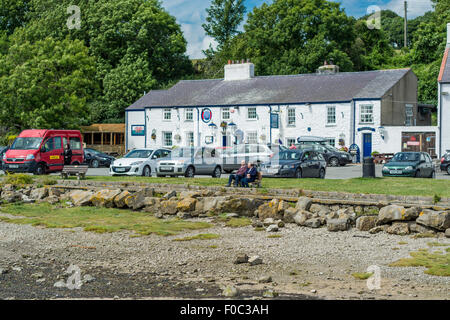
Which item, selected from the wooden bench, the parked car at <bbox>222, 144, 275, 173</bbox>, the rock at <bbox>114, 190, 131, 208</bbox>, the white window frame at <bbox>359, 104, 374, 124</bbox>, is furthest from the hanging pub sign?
the rock at <bbox>114, 190, 131, 208</bbox>

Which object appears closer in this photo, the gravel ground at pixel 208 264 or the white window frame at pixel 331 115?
the gravel ground at pixel 208 264

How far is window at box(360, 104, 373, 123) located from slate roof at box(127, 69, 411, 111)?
87 centimetres

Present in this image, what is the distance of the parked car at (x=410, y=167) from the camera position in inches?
1073

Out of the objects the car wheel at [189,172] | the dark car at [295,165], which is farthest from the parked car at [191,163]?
the dark car at [295,165]

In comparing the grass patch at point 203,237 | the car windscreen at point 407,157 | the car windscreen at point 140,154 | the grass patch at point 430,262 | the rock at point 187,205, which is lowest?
the grass patch at point 430,262

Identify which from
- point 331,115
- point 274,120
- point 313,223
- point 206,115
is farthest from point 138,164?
point 206,115

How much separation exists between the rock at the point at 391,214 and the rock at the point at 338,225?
85 cm

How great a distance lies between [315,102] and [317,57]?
15.0 meters

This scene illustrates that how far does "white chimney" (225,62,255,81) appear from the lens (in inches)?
2315

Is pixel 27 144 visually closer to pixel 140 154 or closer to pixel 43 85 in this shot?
pixel 140 154

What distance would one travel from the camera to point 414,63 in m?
64.4

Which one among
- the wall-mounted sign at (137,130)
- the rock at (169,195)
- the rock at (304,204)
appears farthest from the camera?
the wall-mounted sign at (137,130)

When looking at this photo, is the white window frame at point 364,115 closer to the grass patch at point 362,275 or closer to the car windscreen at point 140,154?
the car windscreen at point 140,154

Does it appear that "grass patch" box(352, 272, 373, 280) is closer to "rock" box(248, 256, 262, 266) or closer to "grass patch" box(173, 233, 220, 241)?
"rock" box(248, 256, 262, 266)
